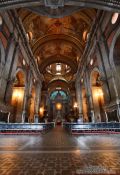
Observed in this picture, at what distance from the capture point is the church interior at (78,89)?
2.60m

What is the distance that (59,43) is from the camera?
2248 cm

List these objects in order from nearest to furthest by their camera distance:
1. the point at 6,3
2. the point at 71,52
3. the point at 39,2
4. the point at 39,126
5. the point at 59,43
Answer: the point at 6,3
the point at 39,2
the point at 39,126
the point at 59,43
the point at 71,52

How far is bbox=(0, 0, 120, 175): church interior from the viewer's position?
260cm

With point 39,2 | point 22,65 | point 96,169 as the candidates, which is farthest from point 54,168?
point 22,65

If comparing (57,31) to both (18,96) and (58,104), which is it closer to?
(18,96)

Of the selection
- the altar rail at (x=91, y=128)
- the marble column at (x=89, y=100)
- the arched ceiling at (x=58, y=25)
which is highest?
the arched ceiling at (x=58, y=25)

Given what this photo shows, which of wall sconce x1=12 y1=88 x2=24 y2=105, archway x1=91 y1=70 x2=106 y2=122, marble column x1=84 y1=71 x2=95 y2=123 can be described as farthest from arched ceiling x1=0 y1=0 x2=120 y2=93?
wall sconce x1=12 y1=88 x2=24 y2=105

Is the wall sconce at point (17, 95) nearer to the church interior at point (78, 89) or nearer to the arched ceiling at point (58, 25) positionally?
the church interior at point (78, 89)

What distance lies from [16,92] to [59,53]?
44.5 feet

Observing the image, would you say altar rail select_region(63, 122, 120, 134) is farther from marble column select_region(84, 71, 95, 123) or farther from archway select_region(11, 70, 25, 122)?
archway select_region(11, 70, 25, 122)

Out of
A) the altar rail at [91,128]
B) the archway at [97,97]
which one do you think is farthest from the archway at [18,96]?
the archway at [97,97]

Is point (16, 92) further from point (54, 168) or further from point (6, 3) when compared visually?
point (54, 168)

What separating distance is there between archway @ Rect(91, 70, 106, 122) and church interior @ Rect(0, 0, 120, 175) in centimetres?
11

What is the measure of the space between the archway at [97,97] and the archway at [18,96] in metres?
8.78
